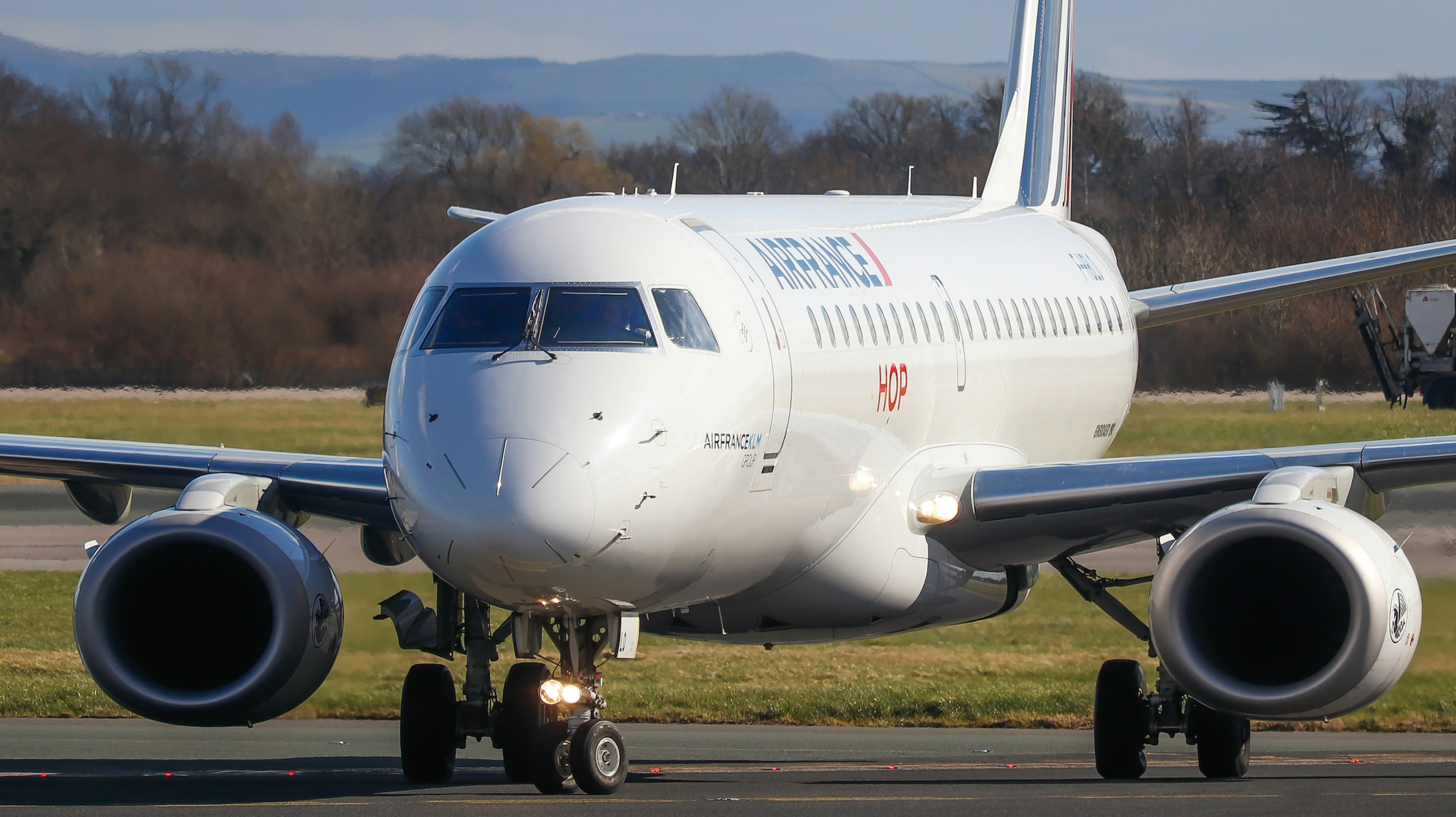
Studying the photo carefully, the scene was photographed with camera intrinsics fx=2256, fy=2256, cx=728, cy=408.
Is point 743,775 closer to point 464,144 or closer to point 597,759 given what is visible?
point 597,759

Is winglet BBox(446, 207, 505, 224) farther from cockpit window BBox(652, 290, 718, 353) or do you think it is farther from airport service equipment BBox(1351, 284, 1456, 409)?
airport service equipment BBox(1351, 284, 1456, 409)

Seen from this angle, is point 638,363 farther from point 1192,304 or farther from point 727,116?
point 727,116

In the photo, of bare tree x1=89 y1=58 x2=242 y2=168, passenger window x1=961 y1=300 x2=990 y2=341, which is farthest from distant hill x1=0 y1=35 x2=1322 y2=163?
passenger window x1=961 y1=300 x2=990 y2=341

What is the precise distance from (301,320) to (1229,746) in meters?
21.2

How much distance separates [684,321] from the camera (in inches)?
460

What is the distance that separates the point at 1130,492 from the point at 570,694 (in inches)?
149

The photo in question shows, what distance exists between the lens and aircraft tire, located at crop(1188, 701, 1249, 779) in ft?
47.6

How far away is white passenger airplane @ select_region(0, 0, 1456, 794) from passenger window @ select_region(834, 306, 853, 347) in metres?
0.02

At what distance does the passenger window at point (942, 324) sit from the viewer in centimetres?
Result: 1552

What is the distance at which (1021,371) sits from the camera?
677 inches

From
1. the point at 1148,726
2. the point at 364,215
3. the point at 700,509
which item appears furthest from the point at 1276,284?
the point at 364,215

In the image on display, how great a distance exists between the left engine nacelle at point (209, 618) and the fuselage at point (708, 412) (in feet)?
5.82

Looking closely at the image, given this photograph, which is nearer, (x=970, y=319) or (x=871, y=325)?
(x=871, y=325)

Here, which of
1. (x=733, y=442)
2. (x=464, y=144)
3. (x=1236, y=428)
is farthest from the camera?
(x=464, y=144)
